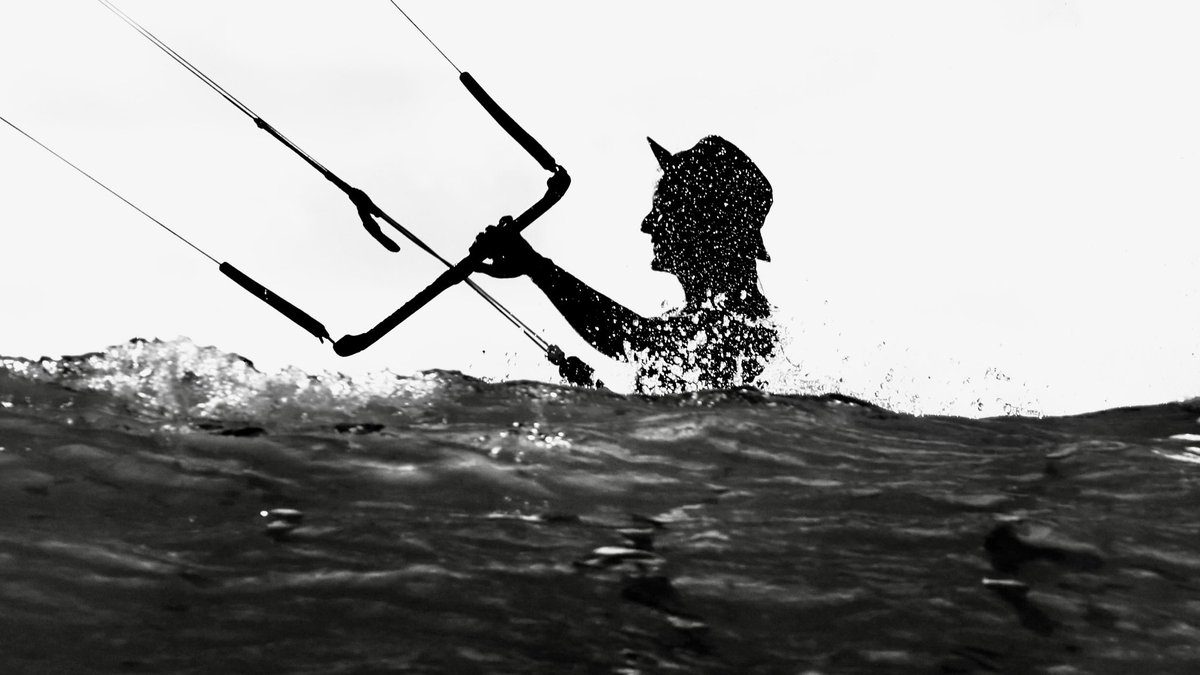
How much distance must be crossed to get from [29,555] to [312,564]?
1.28m

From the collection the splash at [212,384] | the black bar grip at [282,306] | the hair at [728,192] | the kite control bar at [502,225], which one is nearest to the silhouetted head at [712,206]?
the hair at [728,192]

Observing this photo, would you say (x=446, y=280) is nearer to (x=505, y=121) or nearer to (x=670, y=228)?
(x=505, y=121)

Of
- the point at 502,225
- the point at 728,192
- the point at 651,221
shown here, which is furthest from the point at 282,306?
the point at 728,192

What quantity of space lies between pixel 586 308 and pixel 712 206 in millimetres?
1747

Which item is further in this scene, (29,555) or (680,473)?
(680,473)

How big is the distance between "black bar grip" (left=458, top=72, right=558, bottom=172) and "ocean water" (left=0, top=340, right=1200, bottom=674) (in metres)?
2.47

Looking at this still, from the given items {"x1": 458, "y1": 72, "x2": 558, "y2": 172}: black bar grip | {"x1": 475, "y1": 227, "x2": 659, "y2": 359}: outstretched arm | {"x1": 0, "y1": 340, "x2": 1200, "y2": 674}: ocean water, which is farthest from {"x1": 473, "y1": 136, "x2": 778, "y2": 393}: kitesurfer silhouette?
{"x1": 0, "y1": 340, "x2": 1200, "y2": 674}: ocean water

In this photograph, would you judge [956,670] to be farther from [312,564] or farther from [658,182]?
A: [658,182]

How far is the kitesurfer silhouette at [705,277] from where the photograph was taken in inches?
531

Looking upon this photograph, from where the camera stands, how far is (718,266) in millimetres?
13875

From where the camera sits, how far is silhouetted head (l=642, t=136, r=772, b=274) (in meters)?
13.9

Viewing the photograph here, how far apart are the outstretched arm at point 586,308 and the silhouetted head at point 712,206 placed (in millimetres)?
777

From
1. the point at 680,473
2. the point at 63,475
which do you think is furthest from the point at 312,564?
the point at 680,473

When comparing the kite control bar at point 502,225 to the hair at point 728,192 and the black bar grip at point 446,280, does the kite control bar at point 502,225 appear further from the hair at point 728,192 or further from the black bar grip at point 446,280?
the hair at point 728,192
